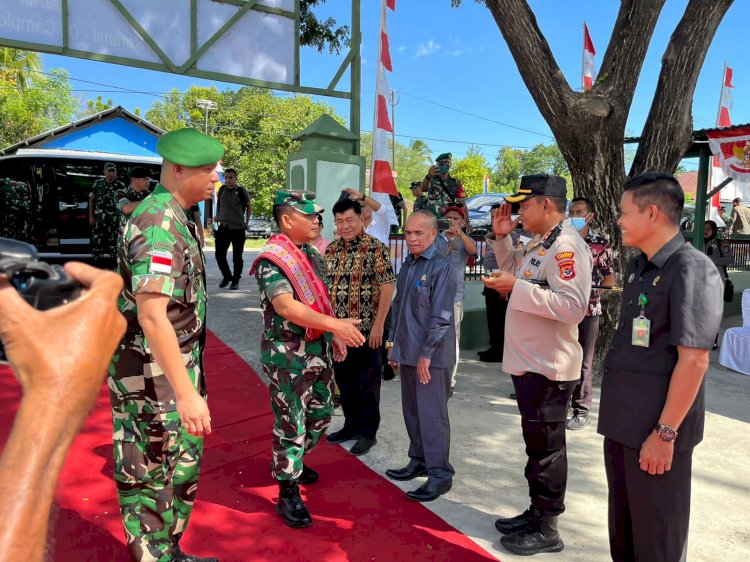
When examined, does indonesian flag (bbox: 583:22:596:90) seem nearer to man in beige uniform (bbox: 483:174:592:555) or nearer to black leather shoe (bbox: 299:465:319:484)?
man in beige uniform (bbox: 483:174:592:555)

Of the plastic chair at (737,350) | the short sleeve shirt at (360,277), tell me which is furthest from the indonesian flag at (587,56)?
the short sleeve shirt at (360,277)

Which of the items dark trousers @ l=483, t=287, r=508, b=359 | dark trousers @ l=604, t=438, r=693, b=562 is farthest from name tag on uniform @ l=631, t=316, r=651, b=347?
dark trousers @ l=483, t=287, r=508, b=359

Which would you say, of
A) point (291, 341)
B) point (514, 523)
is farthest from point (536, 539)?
point (291, 341)

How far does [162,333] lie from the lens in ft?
6.46

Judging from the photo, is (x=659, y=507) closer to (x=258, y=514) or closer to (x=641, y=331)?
(x=641, y=331)

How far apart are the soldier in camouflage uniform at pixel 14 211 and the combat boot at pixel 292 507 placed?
355 inches

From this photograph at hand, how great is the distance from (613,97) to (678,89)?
1.97 feet

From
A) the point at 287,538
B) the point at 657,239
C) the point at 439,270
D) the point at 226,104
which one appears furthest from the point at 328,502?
the point at 226,104

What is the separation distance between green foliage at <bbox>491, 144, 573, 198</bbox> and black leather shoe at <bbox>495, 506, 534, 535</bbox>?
51722 mm

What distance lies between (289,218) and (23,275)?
2.11 metres

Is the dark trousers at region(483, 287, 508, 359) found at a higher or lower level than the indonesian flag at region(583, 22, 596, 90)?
lower

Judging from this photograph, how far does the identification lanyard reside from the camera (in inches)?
78.7

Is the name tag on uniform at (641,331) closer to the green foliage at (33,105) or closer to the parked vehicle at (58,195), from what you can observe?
the parked vehicle at (58,195)

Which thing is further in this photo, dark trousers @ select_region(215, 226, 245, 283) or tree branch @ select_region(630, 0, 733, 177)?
dark trousers @ select_region(215, 226, 245, 283)
